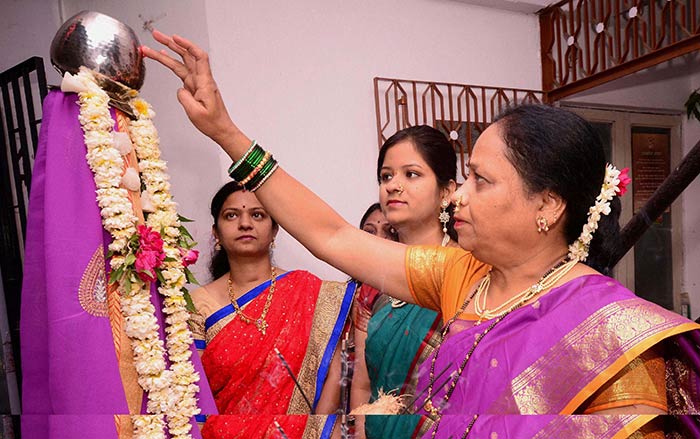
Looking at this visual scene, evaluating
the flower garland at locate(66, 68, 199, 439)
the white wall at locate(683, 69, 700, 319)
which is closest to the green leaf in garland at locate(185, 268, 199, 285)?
the flower garland at locate(66, 68, 199, 439)

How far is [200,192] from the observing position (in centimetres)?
96

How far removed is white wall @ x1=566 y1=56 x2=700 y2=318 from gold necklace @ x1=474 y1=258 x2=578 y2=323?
31cm

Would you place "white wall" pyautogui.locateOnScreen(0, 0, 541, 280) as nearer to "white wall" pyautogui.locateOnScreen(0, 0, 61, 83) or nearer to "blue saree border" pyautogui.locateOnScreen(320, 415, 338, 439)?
→ "white wall" pyautogui.locateOnScreen(0, 0, 61, 83)

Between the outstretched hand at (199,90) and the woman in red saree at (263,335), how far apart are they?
0.16m

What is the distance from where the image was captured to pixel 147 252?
2.93 feet

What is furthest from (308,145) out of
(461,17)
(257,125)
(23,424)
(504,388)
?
(23,424)

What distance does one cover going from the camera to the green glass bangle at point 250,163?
87cm

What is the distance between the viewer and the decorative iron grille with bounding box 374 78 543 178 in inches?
37.2

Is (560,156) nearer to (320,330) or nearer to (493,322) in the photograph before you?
(493,322)

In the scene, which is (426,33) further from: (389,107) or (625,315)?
(625,315)

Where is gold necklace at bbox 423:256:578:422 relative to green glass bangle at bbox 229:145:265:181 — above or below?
below

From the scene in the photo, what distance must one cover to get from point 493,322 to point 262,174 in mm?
416

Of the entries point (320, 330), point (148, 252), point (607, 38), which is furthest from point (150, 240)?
point (607, 38)

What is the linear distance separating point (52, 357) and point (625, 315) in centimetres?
88
